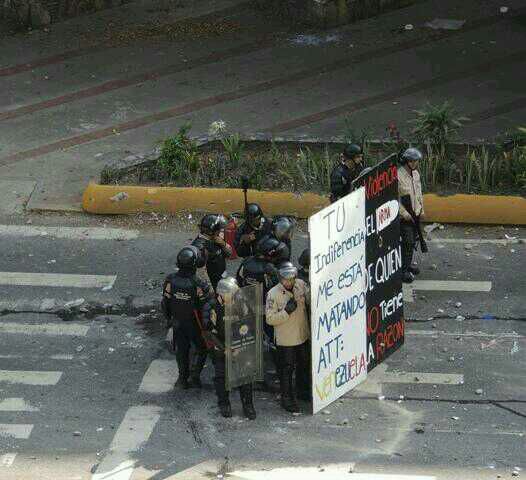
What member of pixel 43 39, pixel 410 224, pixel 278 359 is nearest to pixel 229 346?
pixel 278 359

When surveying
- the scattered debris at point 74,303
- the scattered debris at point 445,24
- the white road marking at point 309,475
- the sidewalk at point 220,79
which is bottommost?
the white road marking at point 309,475

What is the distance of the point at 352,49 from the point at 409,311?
27.0 ft

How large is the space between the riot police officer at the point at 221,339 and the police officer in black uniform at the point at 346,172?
299 centimetres

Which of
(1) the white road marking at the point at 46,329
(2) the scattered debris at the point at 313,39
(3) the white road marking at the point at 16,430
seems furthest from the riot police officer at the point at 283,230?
(2) the scattered debris at the point at 313,39

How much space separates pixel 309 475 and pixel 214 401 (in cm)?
156

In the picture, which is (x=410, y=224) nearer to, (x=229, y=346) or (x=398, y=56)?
(x=229, y=346)

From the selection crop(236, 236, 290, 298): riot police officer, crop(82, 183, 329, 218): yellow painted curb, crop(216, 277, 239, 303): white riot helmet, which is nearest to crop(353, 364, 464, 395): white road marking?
crop(236, 236, 290, 298): riot police officer

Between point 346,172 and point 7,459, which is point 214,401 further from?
point 346,172

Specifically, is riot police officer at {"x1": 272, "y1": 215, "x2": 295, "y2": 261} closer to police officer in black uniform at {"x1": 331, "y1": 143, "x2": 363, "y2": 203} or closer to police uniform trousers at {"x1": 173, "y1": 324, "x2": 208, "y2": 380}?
police uniform trousers at {"x1": 173, "y1": 324, "x2": 208, "y2": 380}

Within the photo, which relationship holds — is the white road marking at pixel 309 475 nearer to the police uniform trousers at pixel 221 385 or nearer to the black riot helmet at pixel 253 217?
the police uniform trousers at pixel 221 385

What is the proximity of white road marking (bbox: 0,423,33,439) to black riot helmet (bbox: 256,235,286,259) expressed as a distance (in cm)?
253

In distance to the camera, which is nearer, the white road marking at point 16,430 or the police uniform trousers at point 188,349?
the white road marking at point 16,430

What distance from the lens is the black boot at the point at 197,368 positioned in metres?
12.4

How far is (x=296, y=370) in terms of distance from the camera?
39.8 ft
